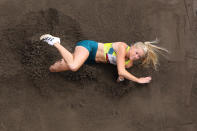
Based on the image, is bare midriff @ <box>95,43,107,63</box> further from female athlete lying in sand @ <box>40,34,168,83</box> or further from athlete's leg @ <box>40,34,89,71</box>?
athlete's leg @ <box>40,34,89,71</box>

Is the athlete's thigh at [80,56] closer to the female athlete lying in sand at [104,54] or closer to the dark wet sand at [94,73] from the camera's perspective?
the female athlete lying in sand at [104,54]

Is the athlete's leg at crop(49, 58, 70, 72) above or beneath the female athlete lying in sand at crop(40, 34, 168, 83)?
beneath

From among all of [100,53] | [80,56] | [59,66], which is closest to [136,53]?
[100,53]

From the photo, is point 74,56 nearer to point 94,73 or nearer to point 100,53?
point 100,53

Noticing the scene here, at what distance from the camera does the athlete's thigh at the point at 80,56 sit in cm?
237

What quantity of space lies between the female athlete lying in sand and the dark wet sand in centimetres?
22

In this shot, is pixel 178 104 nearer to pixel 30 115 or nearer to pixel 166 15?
pixel 166 15

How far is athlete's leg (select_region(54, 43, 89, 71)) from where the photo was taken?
232 centimetres

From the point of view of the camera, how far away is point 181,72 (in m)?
3.06

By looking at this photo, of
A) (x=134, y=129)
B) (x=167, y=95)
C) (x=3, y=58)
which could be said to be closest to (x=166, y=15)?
(x=167, y=95)

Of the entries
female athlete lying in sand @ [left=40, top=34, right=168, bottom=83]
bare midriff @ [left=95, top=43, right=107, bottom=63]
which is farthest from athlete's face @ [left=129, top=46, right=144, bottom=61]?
bare midriff @ [left=95, top=43, right=107, bottom=63]

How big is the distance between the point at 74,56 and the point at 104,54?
38 cm

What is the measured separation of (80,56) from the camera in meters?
2.42

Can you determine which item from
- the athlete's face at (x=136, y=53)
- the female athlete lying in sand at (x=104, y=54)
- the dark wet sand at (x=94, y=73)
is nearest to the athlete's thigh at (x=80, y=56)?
the female athlete lying in sand at (x=104, y=54)
